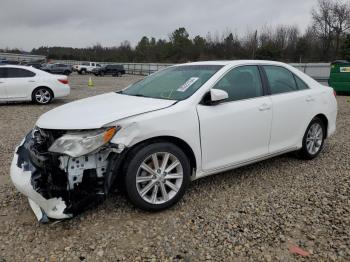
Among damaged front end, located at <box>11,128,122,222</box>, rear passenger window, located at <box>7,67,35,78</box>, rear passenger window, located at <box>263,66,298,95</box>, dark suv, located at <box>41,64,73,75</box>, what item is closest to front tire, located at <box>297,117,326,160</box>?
rear passenger window, located at <box>263,66,298,95</box>

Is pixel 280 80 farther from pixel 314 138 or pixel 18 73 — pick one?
pixel 18 73

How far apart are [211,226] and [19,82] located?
393 inches

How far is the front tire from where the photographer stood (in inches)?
186

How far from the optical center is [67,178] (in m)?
2.84

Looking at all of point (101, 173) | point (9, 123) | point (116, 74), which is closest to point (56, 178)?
point (101, 173)

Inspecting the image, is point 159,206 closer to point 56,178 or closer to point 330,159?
point 56,178

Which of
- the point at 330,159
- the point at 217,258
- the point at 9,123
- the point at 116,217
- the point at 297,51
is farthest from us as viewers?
the point at 297,51

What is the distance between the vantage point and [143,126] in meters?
3.04

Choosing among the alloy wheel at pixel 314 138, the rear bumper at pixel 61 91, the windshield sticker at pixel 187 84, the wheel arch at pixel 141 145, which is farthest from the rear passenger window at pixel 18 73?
the alloy wheel at pixel 314 138

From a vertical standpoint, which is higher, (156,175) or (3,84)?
(3,84)

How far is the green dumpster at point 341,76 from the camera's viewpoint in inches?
597

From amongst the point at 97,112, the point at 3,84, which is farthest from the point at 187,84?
the point at 3,84

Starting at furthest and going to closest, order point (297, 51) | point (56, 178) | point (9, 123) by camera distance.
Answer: point (297, 51) → point (9, 123) → point (56, 178)

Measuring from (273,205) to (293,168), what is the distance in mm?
1302
